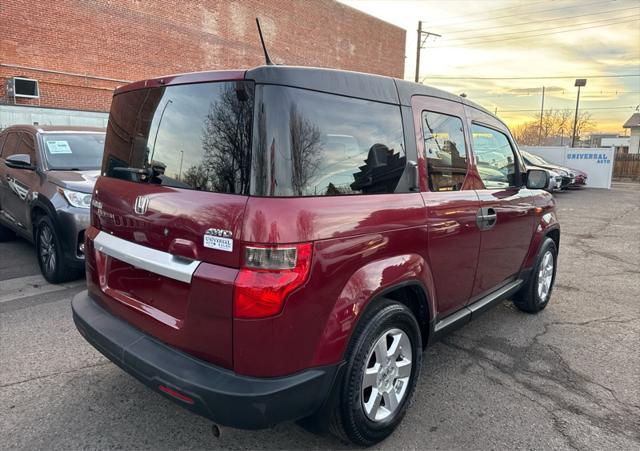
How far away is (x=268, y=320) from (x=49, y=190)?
428 cm

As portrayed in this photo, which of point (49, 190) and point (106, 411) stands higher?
point (49, 190)

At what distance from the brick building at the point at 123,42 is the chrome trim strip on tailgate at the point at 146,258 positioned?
16.3m

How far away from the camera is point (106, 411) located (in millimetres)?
2791

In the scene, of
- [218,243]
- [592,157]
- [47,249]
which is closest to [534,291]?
[218,243]

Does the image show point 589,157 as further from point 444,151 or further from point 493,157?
point 444,151

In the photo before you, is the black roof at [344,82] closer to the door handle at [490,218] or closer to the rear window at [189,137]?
the rear window at [189,137]

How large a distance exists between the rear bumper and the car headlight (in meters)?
3.00

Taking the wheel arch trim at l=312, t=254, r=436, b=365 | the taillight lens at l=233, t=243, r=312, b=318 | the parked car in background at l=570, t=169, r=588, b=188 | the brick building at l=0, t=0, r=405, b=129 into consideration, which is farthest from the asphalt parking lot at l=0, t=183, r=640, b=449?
the parked car in background at l=570, t=169, r=588, b=188

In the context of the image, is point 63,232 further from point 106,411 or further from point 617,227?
point 617,227

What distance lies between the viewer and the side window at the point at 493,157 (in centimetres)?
353

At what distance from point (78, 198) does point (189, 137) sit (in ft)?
10.6

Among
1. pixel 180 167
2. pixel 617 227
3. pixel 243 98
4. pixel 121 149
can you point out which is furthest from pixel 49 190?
pixel 617 227

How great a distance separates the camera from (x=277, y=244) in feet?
6.33

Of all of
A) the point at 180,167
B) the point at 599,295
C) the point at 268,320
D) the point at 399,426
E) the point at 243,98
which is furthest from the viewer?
the point at 599,295
